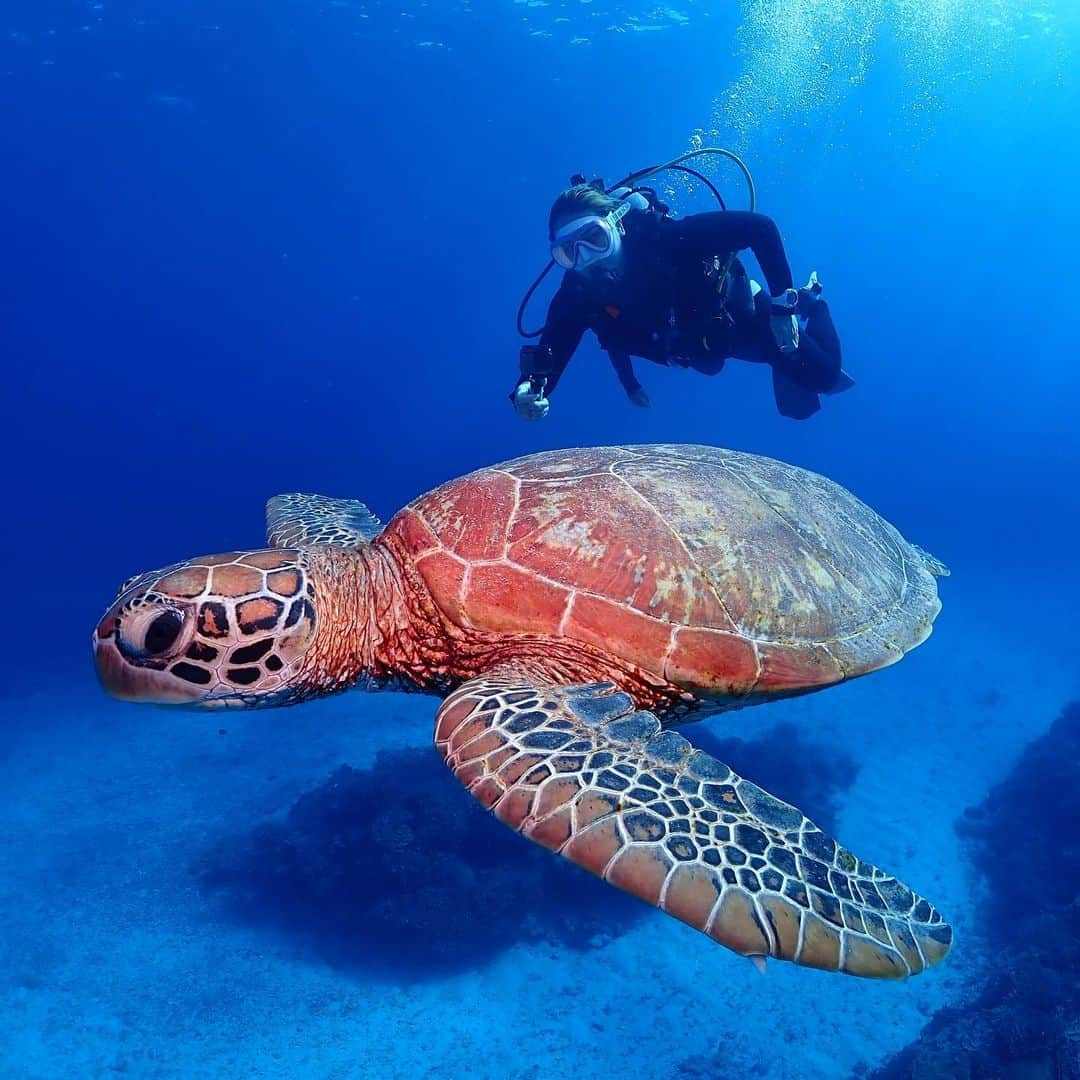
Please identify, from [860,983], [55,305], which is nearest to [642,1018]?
[860,983]

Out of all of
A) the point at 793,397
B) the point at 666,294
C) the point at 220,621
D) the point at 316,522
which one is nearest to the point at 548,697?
the point at 220,621

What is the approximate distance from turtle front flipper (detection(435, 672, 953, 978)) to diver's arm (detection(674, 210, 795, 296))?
15.6ft

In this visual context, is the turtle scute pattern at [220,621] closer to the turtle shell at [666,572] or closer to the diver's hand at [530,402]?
the turtle shell at [666,572]

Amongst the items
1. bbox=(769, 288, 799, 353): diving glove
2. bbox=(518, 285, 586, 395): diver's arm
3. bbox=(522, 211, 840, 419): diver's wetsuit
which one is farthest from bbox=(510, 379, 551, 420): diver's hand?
bbox=(769, 288, 799, 353): diving glove

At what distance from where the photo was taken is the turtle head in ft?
8.42

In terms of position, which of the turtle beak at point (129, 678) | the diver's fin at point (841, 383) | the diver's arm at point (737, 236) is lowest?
the turtle beak at point (129, 678)

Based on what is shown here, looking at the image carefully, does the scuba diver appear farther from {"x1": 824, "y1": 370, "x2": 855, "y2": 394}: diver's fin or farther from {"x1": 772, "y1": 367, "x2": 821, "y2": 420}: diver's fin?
{"x1": 772, "y1": 367, "x2": 821, "y2": 420}: diver's fin

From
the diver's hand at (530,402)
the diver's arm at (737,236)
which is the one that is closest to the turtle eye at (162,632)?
the diver's hand at (530,402)

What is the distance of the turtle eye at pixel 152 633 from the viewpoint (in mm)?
2539

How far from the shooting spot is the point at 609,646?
9.14 ft

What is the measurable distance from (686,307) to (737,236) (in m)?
0.72

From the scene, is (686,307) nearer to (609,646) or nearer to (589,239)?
(589,239)

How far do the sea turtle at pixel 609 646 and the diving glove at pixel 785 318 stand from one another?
2.81 metres

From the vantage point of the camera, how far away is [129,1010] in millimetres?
7047
